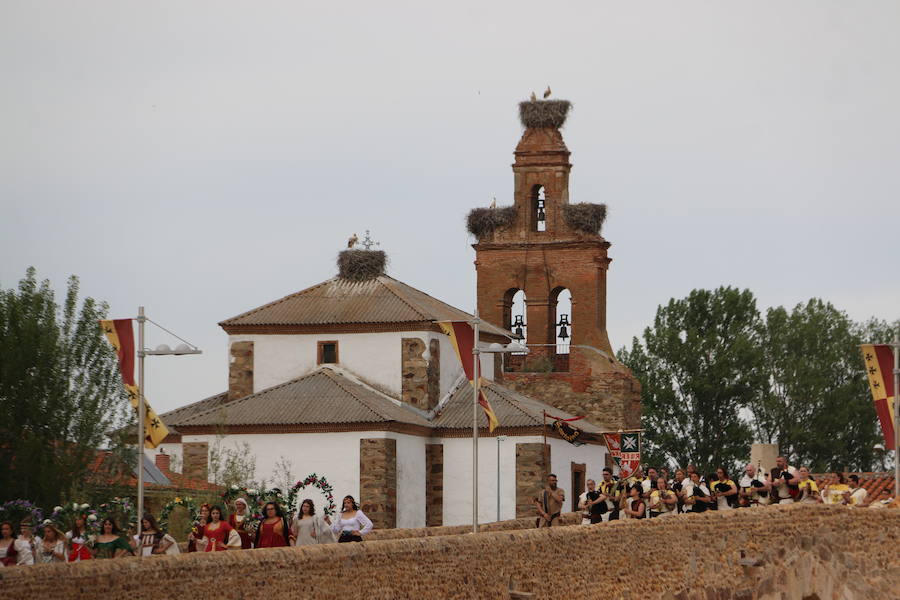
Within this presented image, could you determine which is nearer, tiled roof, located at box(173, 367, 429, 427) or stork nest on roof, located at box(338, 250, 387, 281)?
tiled roof, located at box(173, 367, 429, 427)

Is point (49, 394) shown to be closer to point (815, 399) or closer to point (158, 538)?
point (158, 538)

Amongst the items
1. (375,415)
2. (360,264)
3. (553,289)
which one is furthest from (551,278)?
(375,415)

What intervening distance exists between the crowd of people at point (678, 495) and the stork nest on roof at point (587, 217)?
115 ft

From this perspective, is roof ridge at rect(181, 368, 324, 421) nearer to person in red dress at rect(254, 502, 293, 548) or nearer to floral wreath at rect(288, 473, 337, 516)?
floral wreath at rect(288, 473, 337, 516)

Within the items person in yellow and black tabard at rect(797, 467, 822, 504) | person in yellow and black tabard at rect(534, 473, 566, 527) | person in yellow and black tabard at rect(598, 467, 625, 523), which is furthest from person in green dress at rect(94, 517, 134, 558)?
person in yellow and black tabard at rect(797, 467, 822, 504)

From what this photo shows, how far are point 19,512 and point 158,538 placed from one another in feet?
56.6

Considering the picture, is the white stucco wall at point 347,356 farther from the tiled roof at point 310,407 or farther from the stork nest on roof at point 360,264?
the stork nest on roof at point 360,264

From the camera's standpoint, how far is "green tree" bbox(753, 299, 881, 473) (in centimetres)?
9612

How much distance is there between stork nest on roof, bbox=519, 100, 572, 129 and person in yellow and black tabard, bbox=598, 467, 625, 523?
40.1 meters

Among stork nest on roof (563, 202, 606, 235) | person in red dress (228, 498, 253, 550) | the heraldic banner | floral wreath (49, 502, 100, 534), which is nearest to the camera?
person in red dress (228, 498, 253, 550)

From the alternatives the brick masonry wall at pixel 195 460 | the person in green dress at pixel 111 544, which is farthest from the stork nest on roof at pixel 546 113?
the person in green dress at pixel 111 544

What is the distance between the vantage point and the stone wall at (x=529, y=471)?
6081 centimetres

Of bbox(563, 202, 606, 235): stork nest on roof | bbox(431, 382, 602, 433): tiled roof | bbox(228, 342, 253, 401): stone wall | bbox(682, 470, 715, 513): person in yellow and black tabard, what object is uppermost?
bbox(563, 202, 606, 235): stork nest on roof

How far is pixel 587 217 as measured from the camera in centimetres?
7638
